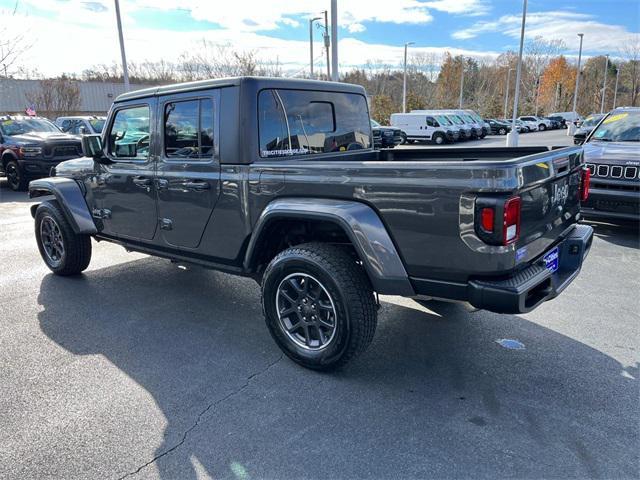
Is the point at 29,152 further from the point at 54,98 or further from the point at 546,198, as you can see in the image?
the point at 54,98

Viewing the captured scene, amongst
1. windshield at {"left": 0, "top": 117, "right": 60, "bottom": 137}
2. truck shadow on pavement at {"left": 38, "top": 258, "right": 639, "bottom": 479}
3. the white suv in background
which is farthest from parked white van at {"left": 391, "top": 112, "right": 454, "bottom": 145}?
truck shadow on pavement at {"left": 38, "top": 258, "right": 639, "bottom": 479}

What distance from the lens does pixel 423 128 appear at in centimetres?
2969

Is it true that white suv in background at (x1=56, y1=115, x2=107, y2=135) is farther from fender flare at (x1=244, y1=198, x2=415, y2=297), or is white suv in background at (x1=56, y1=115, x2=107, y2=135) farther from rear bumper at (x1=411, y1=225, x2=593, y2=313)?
rear bumper at (x1=411, y1=225, x2=593, y2=313)

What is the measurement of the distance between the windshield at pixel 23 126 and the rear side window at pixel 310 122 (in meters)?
12.0

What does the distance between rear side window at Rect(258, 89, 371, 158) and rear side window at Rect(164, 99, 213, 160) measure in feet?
1.51

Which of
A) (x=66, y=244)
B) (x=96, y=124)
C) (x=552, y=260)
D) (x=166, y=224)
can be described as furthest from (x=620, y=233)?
(x=96, y=124)

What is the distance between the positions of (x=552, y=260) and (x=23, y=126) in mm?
14526

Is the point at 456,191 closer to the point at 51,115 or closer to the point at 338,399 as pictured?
the point at 338,399

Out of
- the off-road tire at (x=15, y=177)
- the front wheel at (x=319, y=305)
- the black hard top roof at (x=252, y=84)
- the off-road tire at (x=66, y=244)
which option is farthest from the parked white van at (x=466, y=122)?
the front wheel at (x=319, y=305)

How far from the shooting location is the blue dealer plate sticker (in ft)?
10.2

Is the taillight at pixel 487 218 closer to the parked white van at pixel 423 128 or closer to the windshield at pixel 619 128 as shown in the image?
the windshield at pixel 619 128

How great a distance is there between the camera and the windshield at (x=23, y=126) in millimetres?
13094

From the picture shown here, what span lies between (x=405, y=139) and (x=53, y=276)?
87.9 ft

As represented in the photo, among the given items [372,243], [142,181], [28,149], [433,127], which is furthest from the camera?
[433,127]
